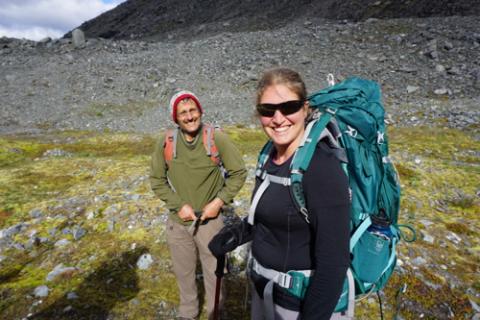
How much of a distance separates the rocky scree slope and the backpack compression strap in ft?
46.2

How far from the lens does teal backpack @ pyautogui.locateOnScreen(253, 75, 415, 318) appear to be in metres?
2.43

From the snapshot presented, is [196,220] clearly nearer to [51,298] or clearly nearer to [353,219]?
[353,219]

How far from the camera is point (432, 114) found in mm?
15969

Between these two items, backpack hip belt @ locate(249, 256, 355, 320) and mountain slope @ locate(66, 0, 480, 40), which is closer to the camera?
backpack hip belt @ locate(249, 256, 355, 320)

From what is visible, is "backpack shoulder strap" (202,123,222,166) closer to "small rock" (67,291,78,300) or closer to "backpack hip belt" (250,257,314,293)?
"backpack hip belt" (250,257,314,293)

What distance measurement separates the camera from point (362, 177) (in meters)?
2.43

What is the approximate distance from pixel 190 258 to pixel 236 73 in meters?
22.3

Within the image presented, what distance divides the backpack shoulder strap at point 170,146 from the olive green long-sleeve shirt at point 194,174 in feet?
0.15

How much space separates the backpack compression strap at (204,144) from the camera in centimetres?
392

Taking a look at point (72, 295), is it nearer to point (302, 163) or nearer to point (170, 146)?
point (170, 146)

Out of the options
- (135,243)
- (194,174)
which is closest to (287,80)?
(194,174)

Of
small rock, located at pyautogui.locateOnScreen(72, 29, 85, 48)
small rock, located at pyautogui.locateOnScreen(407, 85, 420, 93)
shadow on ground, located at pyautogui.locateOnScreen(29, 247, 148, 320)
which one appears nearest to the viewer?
shadow on ground, located at pyautogui.locateOnScreen(29, 247, 148, 320)

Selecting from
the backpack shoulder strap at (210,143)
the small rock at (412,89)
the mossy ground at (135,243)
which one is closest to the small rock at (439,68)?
the small rock at (412,89)

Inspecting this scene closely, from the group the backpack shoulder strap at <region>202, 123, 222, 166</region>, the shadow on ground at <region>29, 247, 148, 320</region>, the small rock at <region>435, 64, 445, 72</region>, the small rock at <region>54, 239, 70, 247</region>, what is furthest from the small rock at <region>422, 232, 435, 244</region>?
the small rock at <region>435, 64, 445, 72</region>
